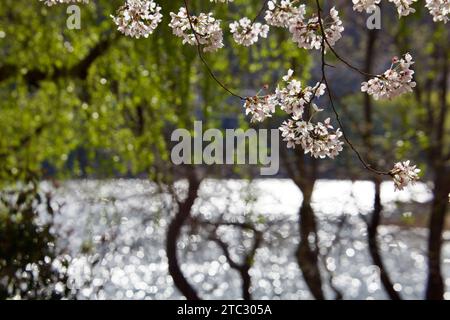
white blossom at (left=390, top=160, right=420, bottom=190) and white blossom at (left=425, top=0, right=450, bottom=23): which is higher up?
white blossom at (left=425, top=0, right=450, bottom=23)

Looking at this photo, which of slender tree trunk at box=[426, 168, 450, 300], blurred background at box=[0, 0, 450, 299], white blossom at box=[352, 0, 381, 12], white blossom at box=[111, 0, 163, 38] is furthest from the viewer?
slender tree trunk at box=[426, 168, 450, 300]

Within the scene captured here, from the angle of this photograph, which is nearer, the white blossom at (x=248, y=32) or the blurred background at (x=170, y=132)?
the white blossom at (x=248, y=32)

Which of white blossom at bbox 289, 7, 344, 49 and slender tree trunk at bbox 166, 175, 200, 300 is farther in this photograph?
slender tree trunk at bbox 166, 175, 200, 300

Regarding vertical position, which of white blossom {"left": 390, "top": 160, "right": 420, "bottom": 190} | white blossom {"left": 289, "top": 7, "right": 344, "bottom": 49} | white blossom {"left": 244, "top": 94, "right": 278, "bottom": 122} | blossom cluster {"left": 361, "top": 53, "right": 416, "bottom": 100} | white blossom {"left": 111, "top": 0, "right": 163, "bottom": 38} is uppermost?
white blossom {"left": 111, "top": 0, "right": 163, "bottom": 38}

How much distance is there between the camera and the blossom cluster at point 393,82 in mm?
1832

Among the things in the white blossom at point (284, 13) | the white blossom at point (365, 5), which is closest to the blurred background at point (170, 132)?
the white blossom at point (284, 13)

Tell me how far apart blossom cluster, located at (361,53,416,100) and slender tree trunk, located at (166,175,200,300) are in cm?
245

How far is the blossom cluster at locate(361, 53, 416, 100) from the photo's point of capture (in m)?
1.83

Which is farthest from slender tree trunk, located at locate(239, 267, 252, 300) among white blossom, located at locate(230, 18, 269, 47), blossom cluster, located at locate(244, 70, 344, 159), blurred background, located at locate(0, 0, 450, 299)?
blossom cluster, located at locate(244, 70, 344, 159)

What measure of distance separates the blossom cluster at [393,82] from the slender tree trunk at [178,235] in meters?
2.45

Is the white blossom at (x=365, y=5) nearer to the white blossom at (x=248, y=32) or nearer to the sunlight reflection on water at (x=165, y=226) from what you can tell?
the white blossom at (x=248, y=32)

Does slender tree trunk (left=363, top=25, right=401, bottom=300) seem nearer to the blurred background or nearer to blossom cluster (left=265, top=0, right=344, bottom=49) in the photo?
the blurred background

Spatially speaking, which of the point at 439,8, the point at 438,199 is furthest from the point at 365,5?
the point at 438,199

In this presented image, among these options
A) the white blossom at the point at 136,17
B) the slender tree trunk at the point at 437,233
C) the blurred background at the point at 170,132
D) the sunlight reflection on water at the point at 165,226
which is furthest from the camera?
the slender tree trunk at the point at 437,233
